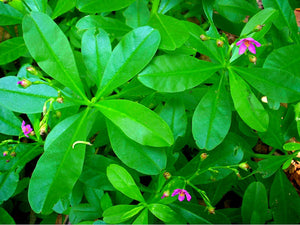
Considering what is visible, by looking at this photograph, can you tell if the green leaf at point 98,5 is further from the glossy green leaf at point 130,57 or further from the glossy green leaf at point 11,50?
the glossy green leaf at point 11,50

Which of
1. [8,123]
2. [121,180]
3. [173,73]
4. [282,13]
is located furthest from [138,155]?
[282,13]

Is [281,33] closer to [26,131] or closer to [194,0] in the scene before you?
[194,0]

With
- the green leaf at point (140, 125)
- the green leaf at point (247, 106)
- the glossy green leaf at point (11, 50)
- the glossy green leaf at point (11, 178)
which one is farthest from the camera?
the glossy green leaf at point (11, 50)

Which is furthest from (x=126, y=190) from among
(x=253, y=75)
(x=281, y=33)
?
(x=281, y=33)

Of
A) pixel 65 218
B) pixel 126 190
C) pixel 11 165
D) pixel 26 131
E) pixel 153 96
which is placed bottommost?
pixel 65 218

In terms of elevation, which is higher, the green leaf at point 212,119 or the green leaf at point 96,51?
the green leaf at point 96,51

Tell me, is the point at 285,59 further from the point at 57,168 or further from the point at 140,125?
the point at 57,168

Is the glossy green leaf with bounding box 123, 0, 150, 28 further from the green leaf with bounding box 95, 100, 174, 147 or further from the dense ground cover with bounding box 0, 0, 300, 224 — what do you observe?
the green leaf with bounding box 95, 100, 174, 147

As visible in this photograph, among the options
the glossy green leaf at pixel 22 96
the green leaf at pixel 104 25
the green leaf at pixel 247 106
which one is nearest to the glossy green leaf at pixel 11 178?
the glossy green leaf at pixel 22 96
